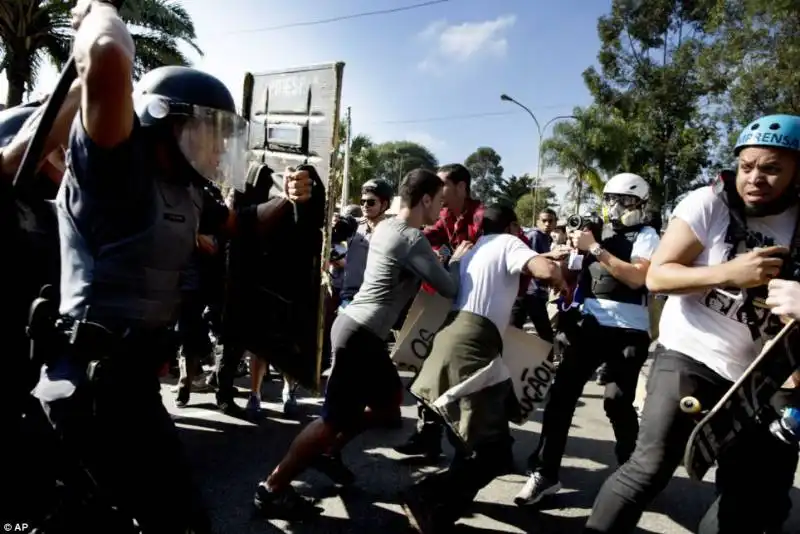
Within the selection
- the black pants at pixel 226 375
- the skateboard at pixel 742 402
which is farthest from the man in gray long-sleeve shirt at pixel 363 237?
the skateboard at pixel 742 402

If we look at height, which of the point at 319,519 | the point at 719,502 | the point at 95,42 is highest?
the point at 95,42

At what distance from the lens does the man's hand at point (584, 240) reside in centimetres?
290

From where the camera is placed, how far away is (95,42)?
1338 mm

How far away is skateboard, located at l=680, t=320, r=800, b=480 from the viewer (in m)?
1.87

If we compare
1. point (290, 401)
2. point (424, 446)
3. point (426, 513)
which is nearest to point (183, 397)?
point (290, 401)

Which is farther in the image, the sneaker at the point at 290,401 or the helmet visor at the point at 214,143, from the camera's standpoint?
the sneaker at the point at 290,401

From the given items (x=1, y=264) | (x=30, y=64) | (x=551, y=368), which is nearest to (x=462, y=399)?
(x=551, y=368)

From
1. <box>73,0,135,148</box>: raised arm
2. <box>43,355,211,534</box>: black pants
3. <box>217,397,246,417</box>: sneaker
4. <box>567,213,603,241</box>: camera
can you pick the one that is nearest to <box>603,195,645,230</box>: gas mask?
<box>567,213,603,241</box>: camera

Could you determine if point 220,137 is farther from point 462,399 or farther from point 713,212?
point 713,212

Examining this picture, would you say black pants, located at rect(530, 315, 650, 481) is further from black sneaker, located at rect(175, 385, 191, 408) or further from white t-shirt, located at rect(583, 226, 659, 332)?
black sneaker, located at rect(175, 385, 191, 408)

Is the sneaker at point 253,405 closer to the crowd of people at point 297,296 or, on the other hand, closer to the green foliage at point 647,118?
the crowd of people at point 297,296

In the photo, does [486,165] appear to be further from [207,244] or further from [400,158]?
[207,244]

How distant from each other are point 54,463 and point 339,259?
4.35 m

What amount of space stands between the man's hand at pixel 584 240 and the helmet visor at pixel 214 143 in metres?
1.69
